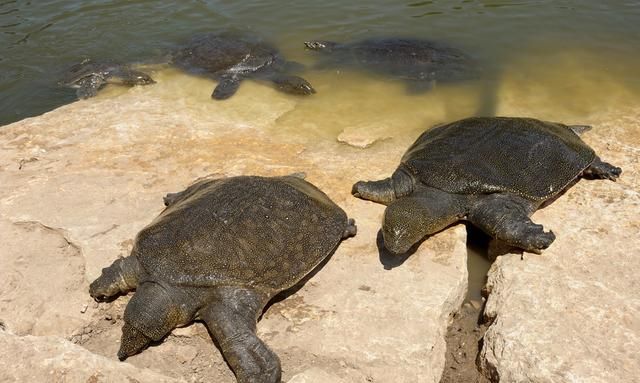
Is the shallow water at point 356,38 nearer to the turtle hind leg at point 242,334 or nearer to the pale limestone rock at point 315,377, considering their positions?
the pale limestone rock at point 315,377

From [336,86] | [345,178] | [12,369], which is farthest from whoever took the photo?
[336,86]

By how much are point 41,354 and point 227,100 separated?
14.9 ft

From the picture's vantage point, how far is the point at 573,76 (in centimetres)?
736

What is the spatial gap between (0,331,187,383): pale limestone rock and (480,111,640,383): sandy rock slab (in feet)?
6.75

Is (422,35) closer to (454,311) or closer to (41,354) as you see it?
(454,311)

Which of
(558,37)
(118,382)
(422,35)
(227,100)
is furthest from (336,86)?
(118,382)

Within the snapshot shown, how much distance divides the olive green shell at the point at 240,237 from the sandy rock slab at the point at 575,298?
1311 millimetres

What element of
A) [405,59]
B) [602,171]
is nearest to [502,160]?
[602,171]

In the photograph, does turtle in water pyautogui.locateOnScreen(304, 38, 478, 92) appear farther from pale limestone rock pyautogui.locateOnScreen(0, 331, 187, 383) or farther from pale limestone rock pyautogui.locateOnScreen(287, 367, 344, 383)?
pale limestone rock pyautogui.locateOnScreen(0, 331, 187, 383)

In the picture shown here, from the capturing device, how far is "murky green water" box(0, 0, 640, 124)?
7605 millimetres

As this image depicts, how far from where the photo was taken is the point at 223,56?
331 inches

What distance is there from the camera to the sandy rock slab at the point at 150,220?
327 centimetres

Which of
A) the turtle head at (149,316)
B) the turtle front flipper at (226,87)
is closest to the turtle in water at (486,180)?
the turtle head at (149,316)

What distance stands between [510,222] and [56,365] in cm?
322
